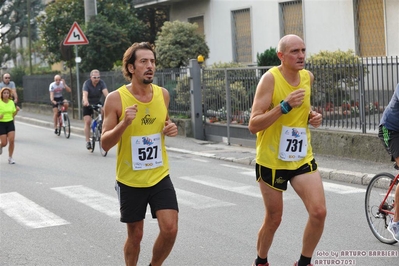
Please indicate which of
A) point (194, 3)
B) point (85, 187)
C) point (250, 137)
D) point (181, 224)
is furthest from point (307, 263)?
point (194, 3)

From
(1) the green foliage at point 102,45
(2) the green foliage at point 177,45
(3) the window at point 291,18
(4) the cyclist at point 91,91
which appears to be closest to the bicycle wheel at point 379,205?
(4) the cyclist at point 91,91

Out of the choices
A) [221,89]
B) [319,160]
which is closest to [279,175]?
[319,160]

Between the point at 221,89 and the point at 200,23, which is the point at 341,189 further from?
the point at 200,23

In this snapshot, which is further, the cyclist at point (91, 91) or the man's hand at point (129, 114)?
the cyclist at point (91, 91)

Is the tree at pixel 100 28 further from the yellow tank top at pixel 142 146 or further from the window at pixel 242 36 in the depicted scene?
the yellow tank top at pixel 142 146

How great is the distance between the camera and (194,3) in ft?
91.4

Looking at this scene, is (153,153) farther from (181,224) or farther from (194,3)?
(194,3)

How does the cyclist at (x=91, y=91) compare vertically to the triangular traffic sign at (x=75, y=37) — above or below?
below

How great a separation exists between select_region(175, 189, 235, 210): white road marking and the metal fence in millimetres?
3968

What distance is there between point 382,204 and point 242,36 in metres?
18.3

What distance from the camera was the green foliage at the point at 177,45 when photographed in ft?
78.6

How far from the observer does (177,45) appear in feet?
78.8

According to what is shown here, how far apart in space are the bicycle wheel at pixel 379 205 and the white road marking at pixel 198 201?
2.59m

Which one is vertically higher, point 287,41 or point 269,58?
point 269,58
